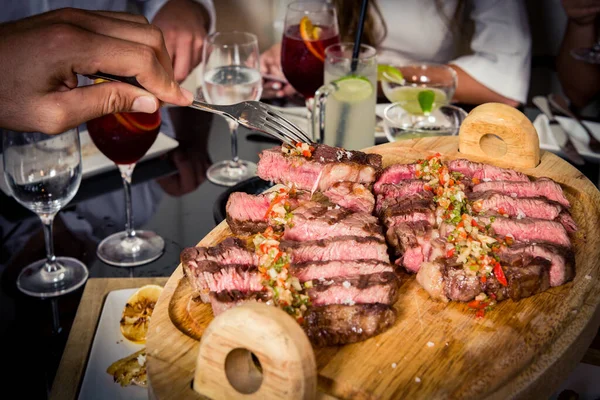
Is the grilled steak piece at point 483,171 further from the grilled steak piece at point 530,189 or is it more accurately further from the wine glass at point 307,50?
the wine glass at point 307,50

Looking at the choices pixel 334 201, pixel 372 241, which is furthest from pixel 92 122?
pixel 372 241

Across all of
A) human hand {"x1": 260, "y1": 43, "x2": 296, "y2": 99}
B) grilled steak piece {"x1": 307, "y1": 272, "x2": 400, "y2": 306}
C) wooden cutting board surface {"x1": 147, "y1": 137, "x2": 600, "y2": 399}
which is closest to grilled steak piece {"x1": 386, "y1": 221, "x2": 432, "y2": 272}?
wooden cutting board surface {"x1": 147, "y1": 137, "x2": 600, "y2": 399}

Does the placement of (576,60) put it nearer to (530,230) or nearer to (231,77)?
(231,77)

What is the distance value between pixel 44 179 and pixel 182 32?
2.29 m

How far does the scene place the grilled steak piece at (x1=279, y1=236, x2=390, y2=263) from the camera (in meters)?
1.81

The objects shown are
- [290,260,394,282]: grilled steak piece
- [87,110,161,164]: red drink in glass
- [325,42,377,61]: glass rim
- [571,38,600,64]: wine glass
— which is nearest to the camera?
[290,260,394,282]: grilled steak piece

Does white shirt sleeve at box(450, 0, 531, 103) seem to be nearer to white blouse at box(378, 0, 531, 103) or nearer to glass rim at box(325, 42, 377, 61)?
white blouse at box(378, 0, 531, 103)

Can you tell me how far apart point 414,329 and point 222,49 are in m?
1.91

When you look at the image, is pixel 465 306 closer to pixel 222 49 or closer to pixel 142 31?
pixel 142 31

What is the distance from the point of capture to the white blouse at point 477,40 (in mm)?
4793

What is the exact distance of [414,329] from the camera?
1695 millimetres

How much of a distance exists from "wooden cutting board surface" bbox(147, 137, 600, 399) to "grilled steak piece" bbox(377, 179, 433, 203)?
338mm

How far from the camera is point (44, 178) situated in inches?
88.7

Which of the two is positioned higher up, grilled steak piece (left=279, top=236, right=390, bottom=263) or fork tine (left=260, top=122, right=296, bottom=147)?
fork tine (left=260, top=122, right=296, bottom=147)
